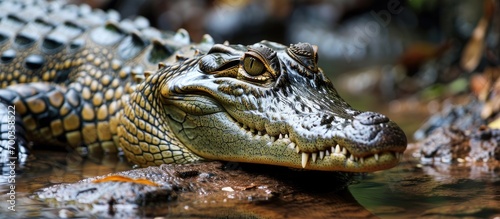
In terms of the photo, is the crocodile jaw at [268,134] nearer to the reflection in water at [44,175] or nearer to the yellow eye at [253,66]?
the yellow eye at [253,66]

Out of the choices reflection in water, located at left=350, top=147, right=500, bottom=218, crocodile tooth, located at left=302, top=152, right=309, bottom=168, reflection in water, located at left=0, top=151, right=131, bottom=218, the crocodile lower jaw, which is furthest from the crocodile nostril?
reflection in water, located at left=0, top=151, right=131, bottom=218

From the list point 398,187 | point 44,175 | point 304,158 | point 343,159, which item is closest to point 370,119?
point 343,159

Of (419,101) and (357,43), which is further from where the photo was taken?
(357,43)

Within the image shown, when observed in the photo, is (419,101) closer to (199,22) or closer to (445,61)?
(445,61)

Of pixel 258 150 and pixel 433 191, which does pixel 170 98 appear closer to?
pixel 258 150

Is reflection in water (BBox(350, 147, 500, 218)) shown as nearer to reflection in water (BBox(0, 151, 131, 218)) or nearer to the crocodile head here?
the crocodile head

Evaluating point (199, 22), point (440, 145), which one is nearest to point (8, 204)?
point (440, 145)

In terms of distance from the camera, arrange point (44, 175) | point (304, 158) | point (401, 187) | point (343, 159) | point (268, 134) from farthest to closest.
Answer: point (44, 175), point (401, 187), point (268, 134), point (304, 158), point (343, 159)
